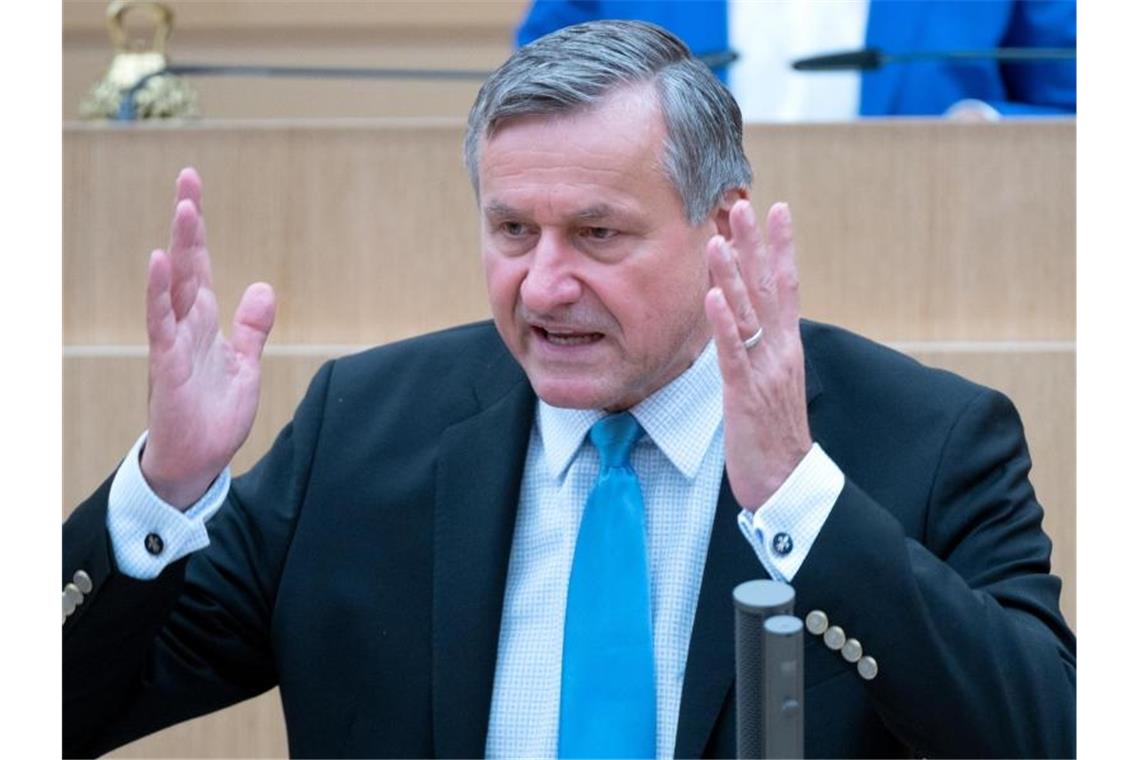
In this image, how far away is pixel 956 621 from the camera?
1.54 metres

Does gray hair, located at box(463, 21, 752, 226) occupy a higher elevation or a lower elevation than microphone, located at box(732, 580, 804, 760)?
higher

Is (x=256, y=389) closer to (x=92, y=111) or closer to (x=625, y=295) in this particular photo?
(x=625, y=295)

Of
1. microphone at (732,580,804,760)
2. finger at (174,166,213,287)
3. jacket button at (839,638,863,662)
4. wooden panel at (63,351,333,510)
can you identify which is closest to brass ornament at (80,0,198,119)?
wooden panel at (63,351,333,510)

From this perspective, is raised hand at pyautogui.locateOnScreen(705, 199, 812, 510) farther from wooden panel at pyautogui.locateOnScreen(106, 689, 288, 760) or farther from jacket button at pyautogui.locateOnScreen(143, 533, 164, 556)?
wooden panel at pyautogui.locateOnScreen(106, 689, 288, 760)

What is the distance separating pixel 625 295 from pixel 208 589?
1.74 feet

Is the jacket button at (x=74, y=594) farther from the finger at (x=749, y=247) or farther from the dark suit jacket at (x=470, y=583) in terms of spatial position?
the finger at (x=749, y=247)

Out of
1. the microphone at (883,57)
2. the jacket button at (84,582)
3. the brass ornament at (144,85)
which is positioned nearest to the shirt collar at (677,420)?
the jacket button at (84,582)

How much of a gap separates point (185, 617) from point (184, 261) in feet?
1.31

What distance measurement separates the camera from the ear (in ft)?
5.75

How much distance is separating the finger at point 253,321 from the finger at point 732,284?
1.50ft

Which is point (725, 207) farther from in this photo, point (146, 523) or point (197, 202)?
point (146, 523)

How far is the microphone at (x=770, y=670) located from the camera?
97 cm

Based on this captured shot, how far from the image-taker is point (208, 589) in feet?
5.96

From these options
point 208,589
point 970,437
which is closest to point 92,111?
point 208,589
